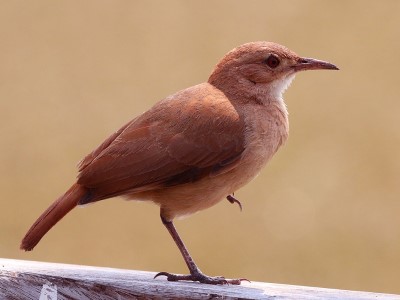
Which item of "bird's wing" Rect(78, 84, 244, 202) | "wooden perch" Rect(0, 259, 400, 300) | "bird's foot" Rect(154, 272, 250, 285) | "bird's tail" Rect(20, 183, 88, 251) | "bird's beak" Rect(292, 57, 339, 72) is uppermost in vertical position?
"bird's beak" Rect(292, 57, 339, 72)

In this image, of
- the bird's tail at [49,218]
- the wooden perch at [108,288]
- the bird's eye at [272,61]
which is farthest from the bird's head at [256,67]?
the wooden perch at [108,288]

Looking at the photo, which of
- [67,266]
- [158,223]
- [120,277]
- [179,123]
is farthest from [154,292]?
[158,223]

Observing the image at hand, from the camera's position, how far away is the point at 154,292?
13.2 feet

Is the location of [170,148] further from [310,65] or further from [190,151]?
[310,65]

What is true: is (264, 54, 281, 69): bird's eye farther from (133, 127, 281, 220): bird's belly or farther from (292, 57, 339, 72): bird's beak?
(133, 127, 281, 220): bird's belly

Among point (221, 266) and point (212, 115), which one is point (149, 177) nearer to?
point (212, 115)

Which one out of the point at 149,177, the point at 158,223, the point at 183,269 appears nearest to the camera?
the point at 149,177

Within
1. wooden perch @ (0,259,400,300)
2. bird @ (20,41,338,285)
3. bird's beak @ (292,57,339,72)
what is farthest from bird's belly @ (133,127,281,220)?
wooden perch @ (0,259,400,300)

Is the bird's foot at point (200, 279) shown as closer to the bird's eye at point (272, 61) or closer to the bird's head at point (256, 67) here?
the bird's head at point (256, 67)

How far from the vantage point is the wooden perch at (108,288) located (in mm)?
3986

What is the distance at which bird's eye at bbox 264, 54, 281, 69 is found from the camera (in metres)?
5.32

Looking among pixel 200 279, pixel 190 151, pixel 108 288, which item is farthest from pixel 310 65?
pixel 108 288

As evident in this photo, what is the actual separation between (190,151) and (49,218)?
807 millimetres

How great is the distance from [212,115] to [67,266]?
1178 millimetres
